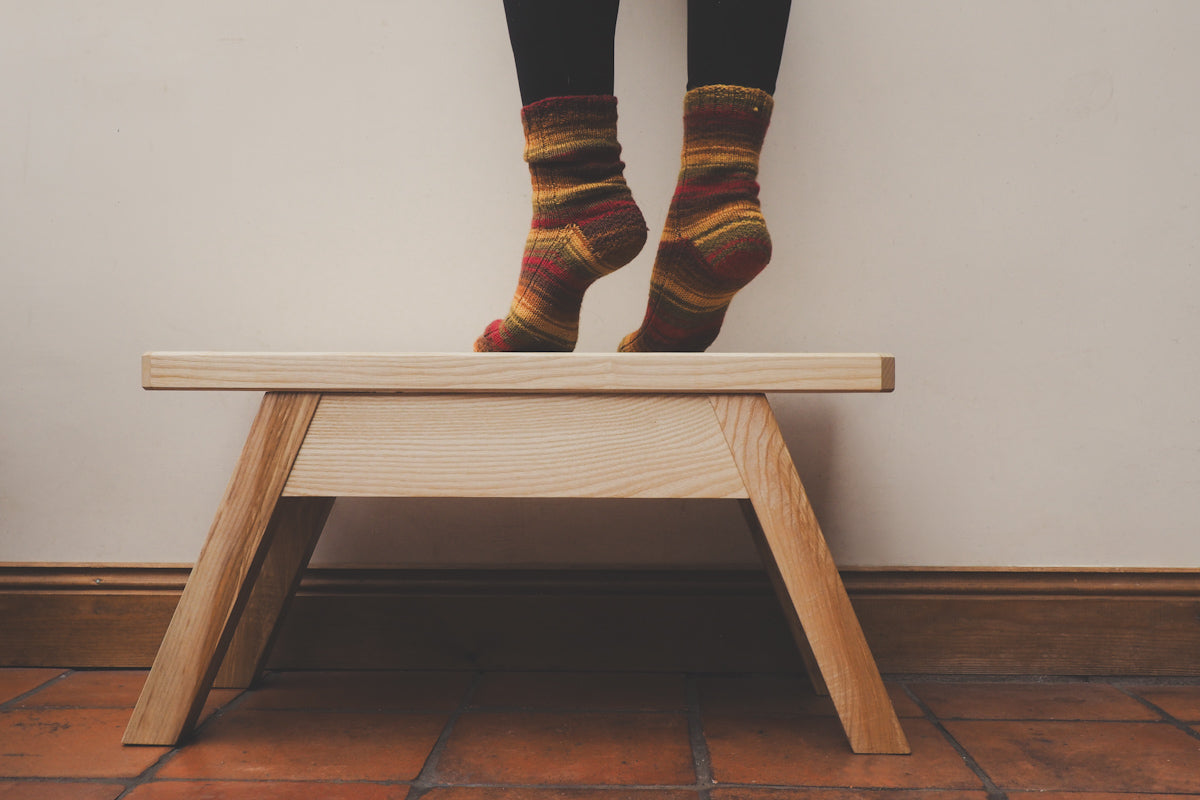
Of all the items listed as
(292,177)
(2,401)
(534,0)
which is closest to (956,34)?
(534,0)

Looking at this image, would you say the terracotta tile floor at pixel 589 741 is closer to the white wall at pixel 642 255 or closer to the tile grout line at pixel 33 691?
the tile grout line at pixel 33 691

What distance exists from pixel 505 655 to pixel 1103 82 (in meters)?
0.92

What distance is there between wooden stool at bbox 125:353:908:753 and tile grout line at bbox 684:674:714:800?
0.13 m

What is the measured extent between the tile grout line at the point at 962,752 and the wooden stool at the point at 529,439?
94 millimetres

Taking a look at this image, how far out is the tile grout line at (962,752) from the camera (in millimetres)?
575

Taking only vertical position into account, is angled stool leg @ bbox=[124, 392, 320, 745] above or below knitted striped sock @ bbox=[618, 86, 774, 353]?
below

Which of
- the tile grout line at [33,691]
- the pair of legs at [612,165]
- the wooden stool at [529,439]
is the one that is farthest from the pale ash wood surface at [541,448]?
the tile grout line at [33,691]

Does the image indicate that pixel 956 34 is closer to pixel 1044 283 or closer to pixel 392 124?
pixel 1044 283

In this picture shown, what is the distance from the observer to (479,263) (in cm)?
86

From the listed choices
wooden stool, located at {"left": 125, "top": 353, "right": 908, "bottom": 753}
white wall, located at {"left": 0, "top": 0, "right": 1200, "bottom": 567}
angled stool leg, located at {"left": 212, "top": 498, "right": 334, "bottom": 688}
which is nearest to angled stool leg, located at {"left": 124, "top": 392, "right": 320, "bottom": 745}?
wooden stool, located at {"left": 125, "top": 353, "right": 908, "bottom": 753}

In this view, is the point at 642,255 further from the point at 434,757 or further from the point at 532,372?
the point at 434,757

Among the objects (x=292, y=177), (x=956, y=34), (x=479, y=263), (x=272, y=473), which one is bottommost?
(x=272, y=473)

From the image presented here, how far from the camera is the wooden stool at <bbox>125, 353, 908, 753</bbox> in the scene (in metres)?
0.58

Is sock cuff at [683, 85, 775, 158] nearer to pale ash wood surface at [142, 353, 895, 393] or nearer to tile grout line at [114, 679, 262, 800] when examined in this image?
pale ash wood surface at [142, 353, 895, 393]
